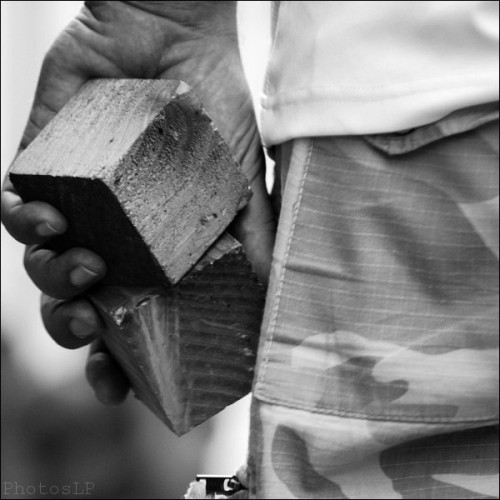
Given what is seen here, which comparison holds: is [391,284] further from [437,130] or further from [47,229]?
[47,229]

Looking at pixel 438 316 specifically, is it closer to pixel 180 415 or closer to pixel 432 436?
pixel 432 436

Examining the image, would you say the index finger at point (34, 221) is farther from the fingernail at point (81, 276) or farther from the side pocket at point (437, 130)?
the side pocket at point (437, 130)

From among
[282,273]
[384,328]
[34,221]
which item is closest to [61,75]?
[34,221]

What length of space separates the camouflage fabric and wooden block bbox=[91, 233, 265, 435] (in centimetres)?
22

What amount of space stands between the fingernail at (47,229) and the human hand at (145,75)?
0.06ft

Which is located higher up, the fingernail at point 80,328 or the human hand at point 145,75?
the human hand at point 145,75

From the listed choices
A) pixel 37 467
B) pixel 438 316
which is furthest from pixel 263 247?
pixel 37 467

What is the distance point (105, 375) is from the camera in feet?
5.65

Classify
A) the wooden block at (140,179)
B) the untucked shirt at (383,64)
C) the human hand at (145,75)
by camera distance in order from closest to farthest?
the untucked shirt at (383,64)
the wooden block at (140,179)
the human hand at (145,75)

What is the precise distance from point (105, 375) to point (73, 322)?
0.16 m

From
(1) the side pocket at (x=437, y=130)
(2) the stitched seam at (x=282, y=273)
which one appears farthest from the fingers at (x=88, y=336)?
(1) the side pocket at (x=437, y=130)

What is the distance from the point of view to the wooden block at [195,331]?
1.48m

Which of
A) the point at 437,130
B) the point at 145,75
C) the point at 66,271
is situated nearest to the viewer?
the point at 437,130

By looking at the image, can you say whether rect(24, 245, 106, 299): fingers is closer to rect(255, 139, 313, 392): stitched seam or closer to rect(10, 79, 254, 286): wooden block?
rect(10, 79, 254, 286): wooden block
